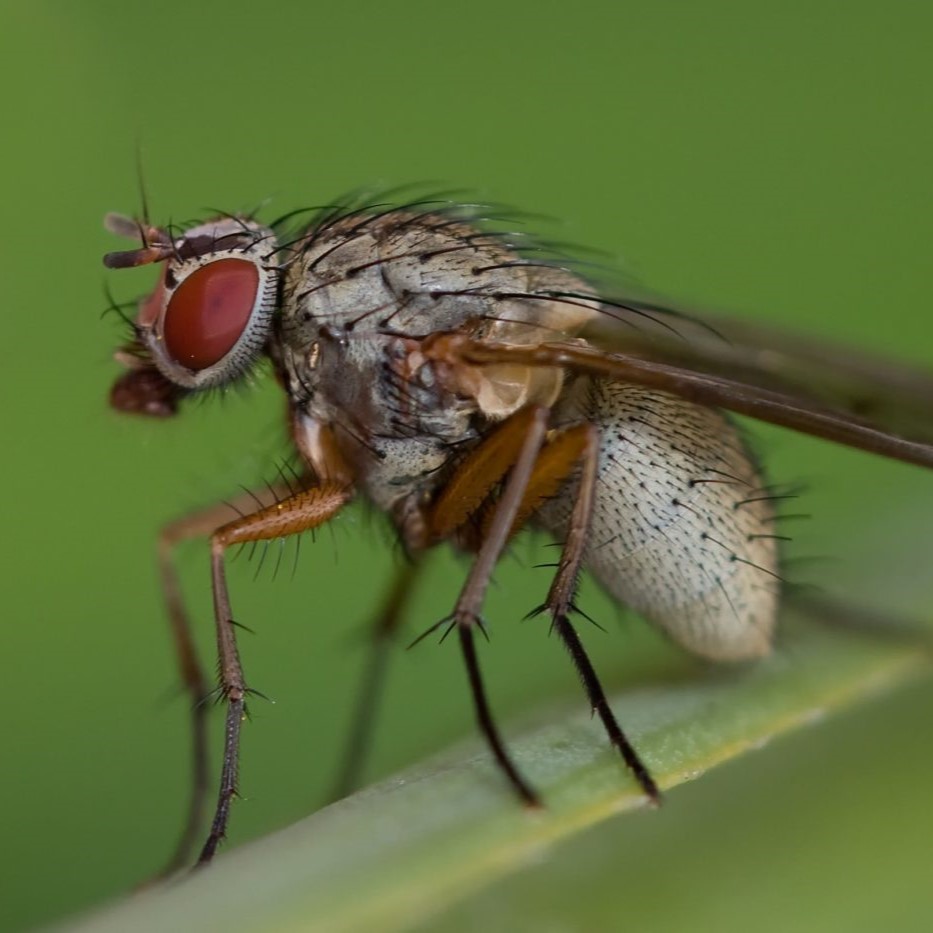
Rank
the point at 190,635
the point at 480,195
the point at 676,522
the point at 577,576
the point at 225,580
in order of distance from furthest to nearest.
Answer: the point at 480,195, the point at 190,635, the point at 676,522, the point at 225,580, the point at 577,576

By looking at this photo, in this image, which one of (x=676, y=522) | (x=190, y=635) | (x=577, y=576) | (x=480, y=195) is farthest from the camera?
(x=480, y=195)

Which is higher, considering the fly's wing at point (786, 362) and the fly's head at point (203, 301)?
the fly's head at point (203, 301)

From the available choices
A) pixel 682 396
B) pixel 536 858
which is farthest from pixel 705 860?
pixel 682 396

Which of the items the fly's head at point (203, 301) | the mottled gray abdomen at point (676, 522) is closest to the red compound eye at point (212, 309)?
the fly's head at point (203, 301)

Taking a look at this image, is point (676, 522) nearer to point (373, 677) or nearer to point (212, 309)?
point (373, 677)

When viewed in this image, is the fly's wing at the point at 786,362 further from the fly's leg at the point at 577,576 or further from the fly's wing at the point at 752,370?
the fly's leg at the point at 577,576

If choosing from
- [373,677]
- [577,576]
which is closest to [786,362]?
[577,576]
